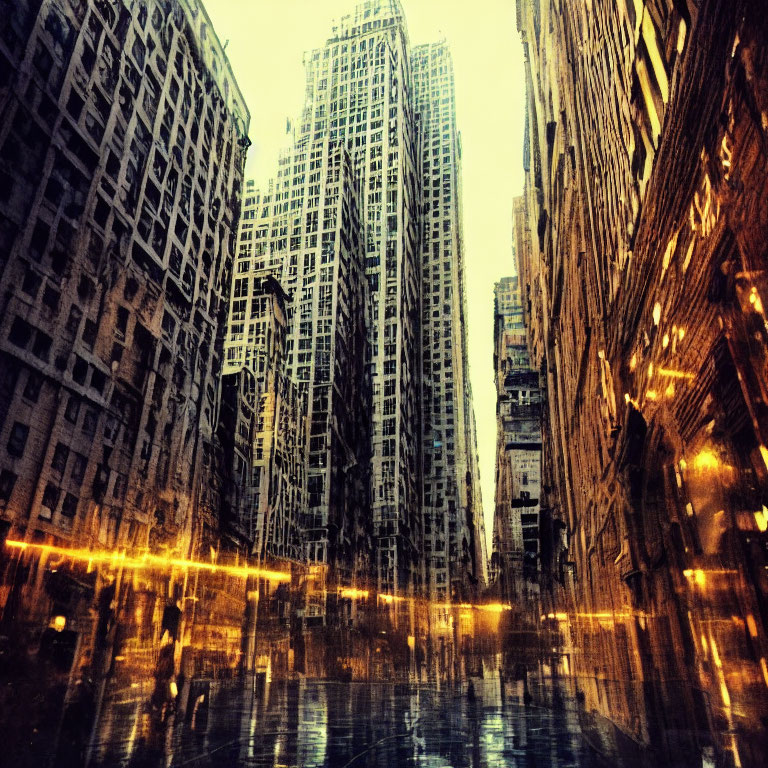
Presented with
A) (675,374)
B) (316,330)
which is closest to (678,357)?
(675,374)

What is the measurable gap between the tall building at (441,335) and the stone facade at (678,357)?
63703mm

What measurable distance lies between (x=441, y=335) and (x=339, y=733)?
79149 mm

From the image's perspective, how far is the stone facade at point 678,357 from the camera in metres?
5.91

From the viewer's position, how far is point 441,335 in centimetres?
8944

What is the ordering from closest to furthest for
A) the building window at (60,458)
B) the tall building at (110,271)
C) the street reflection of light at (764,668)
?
the street reflection of light at (764,668) < the tall building at (110,271) < the building window at (60,458)

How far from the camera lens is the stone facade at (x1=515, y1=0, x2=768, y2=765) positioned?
591 cm

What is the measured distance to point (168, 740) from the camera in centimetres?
1082

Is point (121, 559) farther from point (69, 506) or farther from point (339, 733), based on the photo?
point (339, 733)

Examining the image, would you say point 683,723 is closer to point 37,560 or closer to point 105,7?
point 37,560

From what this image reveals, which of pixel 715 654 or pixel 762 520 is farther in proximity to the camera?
pixel 715 654

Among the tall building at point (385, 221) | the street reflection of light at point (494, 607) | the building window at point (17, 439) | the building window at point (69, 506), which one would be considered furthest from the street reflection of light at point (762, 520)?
the street reflection of light at point (494, 607)

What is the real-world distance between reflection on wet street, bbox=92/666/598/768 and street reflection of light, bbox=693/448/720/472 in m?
4.37

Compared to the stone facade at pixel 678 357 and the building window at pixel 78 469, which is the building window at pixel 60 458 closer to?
the building window at pixel 78 469

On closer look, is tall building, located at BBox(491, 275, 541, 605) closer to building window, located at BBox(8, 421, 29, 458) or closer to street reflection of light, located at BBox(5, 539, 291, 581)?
street reflection of light, located at BBox(5, 539, 291, 581)
